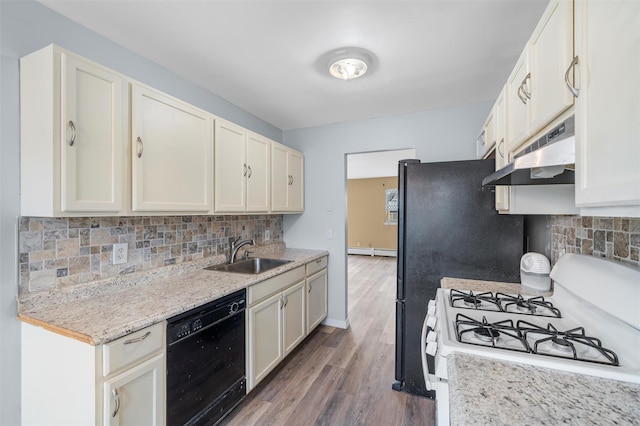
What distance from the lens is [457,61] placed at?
73.5 inches

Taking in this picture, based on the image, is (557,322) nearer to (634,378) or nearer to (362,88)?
(634,378)

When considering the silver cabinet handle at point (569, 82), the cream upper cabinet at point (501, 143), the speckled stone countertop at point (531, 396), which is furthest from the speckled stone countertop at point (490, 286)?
the silver cabinet handle at point (569, 82)

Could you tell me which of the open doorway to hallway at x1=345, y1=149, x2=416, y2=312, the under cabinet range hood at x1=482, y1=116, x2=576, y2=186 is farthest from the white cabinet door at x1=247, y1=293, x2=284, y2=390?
the open doorway to hallway at x1=345, y1=149, x2=416, y2=312

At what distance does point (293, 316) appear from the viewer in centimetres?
247

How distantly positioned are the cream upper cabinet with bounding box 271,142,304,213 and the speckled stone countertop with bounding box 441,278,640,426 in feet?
7.23

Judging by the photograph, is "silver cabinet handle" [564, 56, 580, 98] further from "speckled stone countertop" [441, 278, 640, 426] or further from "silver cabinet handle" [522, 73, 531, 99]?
"speckled stone countertop" [441, 278, 640, 426]

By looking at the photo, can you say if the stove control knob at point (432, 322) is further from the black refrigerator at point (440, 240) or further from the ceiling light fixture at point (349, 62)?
the ceiling light fixture at point (349, 62)

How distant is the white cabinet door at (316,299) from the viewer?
2.78 meters

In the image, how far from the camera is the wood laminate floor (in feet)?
5.95

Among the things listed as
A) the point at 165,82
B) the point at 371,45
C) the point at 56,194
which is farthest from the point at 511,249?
the point at 165,82

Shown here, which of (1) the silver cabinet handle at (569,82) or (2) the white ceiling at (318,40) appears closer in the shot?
(1) the silver cabinet handle at (569,82)

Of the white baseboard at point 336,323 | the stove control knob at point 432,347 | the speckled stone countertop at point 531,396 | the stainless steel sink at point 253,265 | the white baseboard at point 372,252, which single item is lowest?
the white baseboard at point 336,323

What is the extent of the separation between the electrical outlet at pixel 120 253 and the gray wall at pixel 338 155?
1951 millimetres

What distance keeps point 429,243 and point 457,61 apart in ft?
4.13
